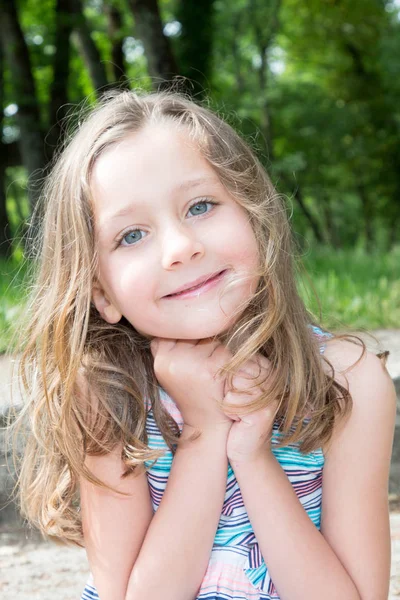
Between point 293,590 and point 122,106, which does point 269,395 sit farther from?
point 122,106

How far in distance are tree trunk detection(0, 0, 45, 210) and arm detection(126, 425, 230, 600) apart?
9.67 m

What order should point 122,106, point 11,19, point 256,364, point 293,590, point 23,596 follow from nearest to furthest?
point 293,590, point 256,364, point 122,106, point 23,596, point 11,19

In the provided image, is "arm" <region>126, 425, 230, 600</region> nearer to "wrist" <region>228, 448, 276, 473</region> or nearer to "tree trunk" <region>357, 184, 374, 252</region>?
"wrist" <region>228, 448, 276, 473</region>

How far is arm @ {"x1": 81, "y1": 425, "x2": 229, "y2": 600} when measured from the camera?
1727 millimetres

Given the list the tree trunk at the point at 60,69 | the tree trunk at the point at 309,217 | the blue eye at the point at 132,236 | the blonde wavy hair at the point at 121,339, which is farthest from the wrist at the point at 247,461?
the tree trunk at the point at 309,217

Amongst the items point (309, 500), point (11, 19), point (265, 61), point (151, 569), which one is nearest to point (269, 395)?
point (309, 500)

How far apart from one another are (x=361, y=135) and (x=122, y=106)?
63.1 feet

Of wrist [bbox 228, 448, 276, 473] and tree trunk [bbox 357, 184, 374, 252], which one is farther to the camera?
tree trunk [bbox 357, 184, 374, 252]

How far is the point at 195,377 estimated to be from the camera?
180cm

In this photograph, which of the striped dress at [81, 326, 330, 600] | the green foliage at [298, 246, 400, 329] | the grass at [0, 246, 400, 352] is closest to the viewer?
the striped dress at [81, 326, 330, 600]

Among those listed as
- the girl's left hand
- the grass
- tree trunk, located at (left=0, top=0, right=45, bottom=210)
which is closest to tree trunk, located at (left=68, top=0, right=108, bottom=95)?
tree trunk, located at (left=0, top=0, right=45, bottom=210)

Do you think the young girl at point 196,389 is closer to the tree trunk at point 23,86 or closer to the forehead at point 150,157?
the forehead at point 150,157

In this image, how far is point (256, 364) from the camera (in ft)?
6.01

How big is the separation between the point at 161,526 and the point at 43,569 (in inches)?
54.2
